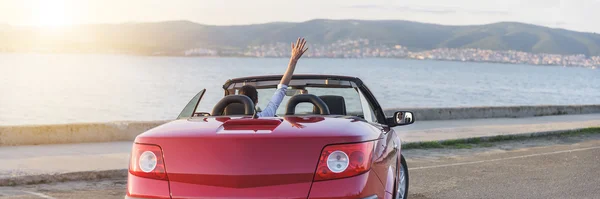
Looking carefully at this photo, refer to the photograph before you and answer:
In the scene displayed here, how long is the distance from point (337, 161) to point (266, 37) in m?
164

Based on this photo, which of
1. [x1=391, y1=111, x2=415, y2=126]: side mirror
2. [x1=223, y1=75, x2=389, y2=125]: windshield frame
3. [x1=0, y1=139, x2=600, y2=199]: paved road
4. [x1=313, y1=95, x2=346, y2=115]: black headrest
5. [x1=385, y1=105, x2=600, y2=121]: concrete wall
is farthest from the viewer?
[x1=385, y1=105, x2=600, y2=121]: concrete wall

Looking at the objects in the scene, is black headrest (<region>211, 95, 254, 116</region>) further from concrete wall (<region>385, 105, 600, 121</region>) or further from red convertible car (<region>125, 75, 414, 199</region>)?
concrete wall (<region>385, 105, 600, 121</region>)

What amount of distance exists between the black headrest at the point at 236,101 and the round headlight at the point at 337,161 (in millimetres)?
1134

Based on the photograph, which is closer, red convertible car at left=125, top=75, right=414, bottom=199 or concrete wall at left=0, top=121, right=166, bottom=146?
red convertible car at left=125, top=75, right=414, bottom=199

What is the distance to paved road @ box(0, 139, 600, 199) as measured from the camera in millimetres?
10016

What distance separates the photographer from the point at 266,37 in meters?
169

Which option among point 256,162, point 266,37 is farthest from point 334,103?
point 266,37

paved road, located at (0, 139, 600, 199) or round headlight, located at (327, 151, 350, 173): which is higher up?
round headlight, located at (327, 151, 350, 173)

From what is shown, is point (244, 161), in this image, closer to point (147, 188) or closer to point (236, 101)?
point (147, 188)

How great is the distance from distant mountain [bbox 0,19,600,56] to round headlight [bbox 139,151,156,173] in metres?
154

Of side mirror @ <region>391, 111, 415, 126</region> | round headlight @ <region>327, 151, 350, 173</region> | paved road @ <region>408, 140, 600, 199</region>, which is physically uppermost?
round headlight @ <region>327, 151, 350, 173</region>

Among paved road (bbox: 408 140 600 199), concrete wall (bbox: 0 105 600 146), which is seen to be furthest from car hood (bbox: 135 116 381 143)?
concrete wall (bbox: 0 105 600 146)

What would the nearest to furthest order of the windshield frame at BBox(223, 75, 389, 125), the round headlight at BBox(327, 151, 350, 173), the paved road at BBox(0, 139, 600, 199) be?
the round headlight at BBox(327, 151, 350, 173), the windshield frame at BBox(223, 75, 389, 125), the paved road at BBox(0, 139, 600, 199)

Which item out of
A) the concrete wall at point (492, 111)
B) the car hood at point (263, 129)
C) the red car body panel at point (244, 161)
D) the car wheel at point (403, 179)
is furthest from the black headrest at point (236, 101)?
the concrete wall at point (492, 111)
